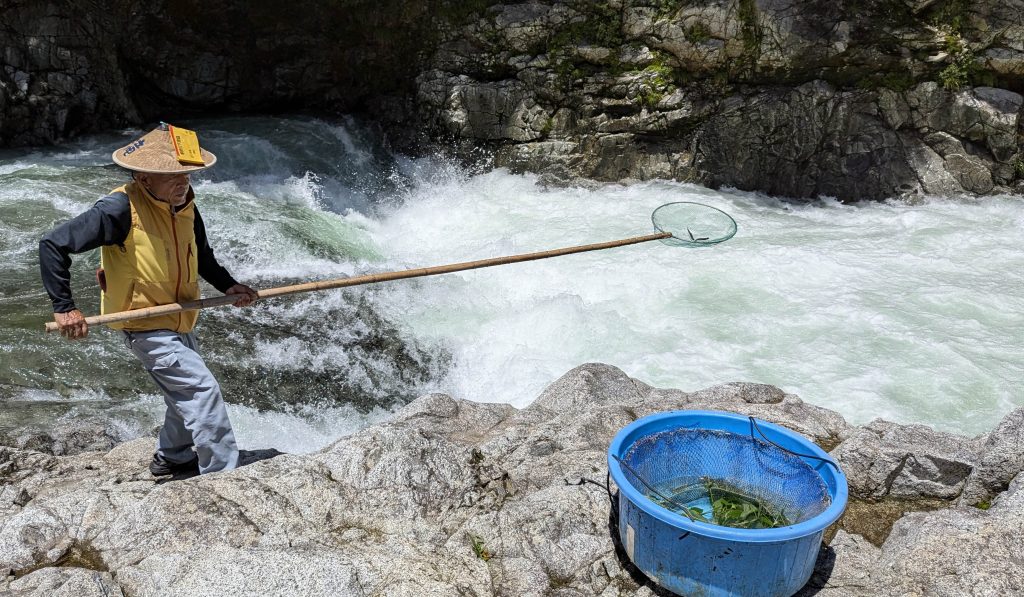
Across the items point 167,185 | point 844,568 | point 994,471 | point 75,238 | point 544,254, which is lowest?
point 844,568

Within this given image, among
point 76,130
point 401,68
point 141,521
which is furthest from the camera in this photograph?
point 401,68

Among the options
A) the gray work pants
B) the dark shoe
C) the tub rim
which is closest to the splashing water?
the dark shoe

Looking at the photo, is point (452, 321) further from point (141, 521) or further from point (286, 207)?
point (141, 521)

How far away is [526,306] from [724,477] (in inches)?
185

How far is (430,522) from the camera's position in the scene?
3.37m

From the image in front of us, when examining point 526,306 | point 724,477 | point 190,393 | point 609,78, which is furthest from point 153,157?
point 609,78

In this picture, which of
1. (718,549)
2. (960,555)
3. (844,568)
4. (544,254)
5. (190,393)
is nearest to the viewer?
(718,549)

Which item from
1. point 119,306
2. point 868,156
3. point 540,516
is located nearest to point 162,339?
point 119,306

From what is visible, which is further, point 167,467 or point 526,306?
point 526,306

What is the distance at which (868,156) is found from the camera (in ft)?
38.2

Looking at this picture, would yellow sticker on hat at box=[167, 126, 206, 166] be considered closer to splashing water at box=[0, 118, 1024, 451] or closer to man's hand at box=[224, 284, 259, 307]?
man's hand at box=[224, 284, 259, 307]

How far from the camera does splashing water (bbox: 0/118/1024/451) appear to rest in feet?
20.0

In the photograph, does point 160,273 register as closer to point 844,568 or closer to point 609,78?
point 844,568

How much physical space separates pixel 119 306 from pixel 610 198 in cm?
886
